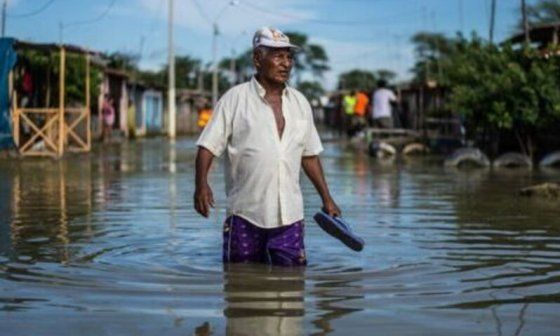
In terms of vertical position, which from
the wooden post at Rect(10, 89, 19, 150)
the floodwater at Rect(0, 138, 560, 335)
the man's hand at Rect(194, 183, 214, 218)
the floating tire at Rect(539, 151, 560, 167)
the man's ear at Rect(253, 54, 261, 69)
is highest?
the man's ear at Rect(253, 54, 261, 69)

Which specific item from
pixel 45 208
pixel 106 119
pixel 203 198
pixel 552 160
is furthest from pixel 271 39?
pixel 106 119

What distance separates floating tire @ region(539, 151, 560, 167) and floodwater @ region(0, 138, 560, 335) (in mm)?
6512

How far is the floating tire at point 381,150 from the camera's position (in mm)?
23516

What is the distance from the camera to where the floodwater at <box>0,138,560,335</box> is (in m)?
4.69

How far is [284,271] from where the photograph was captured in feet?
20.1

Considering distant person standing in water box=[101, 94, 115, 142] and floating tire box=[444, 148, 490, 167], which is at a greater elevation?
distant person standing in water box=[101, 94, 115, 142]

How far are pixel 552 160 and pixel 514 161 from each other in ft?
2.45

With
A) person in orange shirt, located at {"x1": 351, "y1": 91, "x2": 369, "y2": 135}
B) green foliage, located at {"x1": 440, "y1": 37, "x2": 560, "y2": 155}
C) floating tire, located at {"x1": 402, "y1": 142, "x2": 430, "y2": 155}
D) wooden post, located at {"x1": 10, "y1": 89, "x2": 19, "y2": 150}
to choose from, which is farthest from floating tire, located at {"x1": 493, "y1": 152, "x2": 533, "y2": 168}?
person in orange shirt, located at {"x1": 351, "y1": 91, "x2": 369, "y2": 135}

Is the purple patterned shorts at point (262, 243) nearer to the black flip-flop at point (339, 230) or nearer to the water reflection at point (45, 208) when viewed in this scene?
the black flip-flop at point (339, 230)

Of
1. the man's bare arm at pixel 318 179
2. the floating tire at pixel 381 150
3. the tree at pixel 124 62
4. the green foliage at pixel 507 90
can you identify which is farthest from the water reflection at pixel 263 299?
the tree at pixel 124 62

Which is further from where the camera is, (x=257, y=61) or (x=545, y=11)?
(x=545, y=11)

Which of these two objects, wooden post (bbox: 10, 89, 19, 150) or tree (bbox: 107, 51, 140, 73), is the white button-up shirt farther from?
tree (bbox: 107, 51, 140, 73)

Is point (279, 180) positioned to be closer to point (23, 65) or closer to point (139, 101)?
point (23, 65)

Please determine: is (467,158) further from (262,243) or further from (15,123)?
(262,243)
